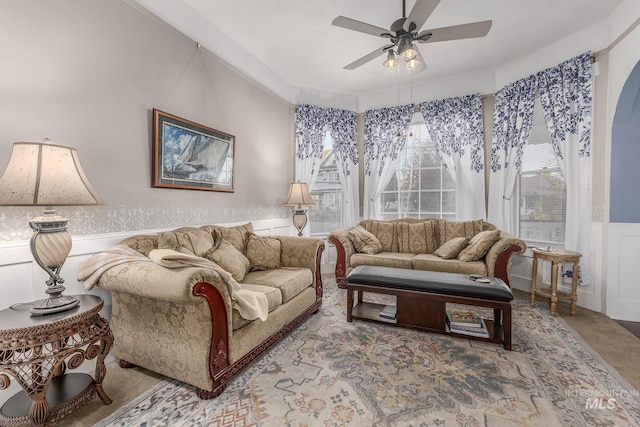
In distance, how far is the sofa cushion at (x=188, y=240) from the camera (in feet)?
7.29

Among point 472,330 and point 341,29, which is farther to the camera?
point 341,29

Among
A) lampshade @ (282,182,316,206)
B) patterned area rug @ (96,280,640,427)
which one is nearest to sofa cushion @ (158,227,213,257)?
patterned area rug @ (96,280,640,427)

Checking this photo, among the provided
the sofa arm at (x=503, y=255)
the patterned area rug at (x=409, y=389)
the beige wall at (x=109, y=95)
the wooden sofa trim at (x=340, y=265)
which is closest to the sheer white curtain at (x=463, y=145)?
the sofa arm at (x=503, y=255)

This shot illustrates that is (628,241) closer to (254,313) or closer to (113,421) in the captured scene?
(254,313)

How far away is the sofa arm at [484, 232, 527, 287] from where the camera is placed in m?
2.99

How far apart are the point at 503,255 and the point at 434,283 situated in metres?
1.24

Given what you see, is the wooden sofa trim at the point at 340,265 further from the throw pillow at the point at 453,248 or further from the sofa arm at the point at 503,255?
the sofa arm at the point at 503,255

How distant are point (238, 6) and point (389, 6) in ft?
4.80

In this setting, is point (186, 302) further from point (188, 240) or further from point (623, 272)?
point (623, 272)

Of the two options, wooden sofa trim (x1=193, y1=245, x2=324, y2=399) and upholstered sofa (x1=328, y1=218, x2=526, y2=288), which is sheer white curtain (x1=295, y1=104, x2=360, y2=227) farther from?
wooden sofa trim (x1=193, y1=245, x2=324, y2=399)

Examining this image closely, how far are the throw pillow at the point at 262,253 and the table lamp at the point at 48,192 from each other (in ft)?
4.68

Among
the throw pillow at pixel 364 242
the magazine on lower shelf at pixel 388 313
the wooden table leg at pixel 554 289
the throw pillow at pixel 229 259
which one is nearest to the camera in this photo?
the throw pillow at pixel 229 259

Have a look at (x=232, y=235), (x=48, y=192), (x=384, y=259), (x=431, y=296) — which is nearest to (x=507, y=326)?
(x=431, y=296)

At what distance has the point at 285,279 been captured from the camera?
2.46 m
